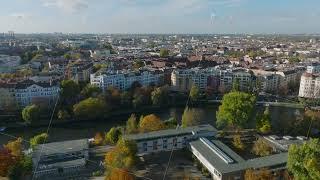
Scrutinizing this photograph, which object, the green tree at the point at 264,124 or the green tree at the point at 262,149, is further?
the green tree at the point at 264,124

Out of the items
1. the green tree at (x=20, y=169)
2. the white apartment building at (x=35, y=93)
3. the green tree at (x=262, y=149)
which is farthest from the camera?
the white apartment building at (x=35, y=93)

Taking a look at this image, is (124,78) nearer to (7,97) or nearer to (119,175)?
(7,97)

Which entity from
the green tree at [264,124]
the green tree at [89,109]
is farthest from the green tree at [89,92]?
the green tree at [264,124]

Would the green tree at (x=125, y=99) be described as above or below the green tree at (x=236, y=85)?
below

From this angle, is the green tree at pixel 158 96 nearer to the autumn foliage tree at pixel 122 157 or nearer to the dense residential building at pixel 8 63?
the autumn foliage tree at pixel 122 157

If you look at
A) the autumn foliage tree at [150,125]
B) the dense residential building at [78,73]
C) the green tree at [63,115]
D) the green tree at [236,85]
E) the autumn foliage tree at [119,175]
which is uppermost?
the dense residential building at [78,73]

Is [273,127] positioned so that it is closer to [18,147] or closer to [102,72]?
[18,147]

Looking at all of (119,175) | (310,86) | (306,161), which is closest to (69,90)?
(119,175)
